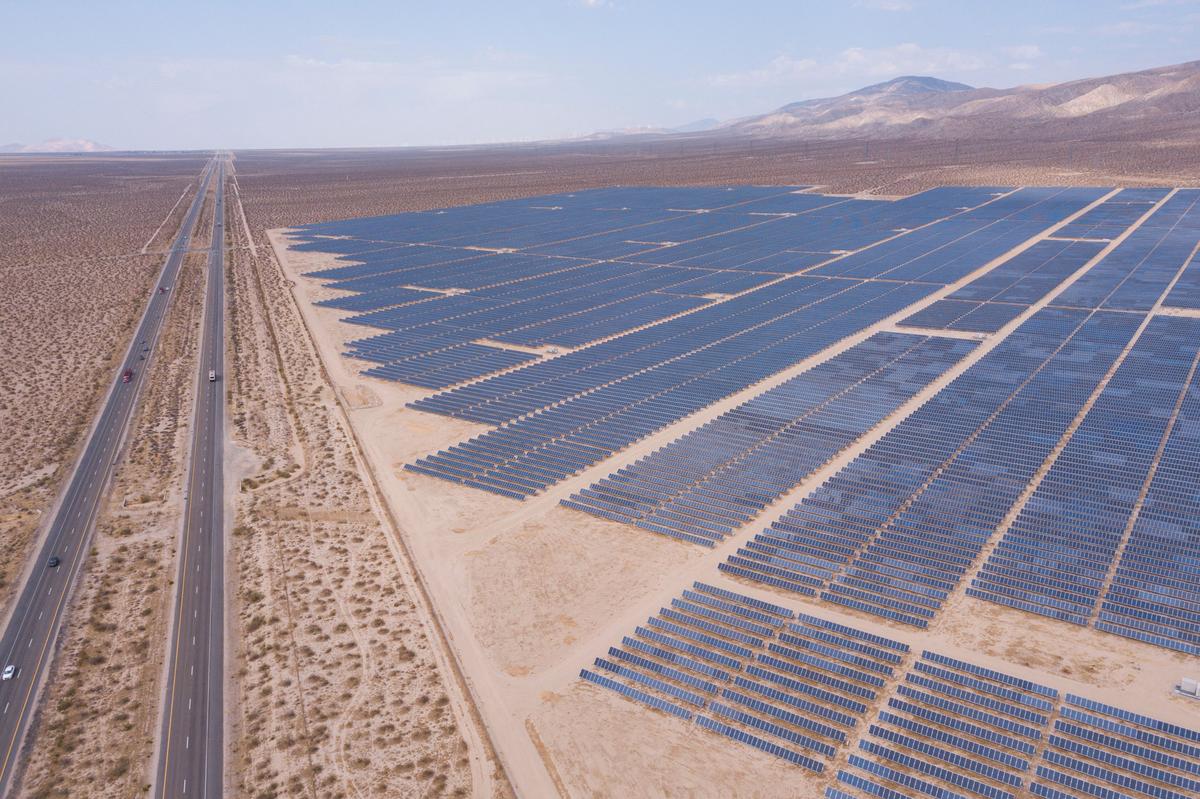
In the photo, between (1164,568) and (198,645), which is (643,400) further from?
(198,645)

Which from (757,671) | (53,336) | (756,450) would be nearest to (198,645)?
(757,671)

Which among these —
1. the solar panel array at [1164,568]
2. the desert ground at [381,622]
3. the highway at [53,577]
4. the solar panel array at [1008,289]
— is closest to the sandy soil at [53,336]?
the desert ground at [381,622]

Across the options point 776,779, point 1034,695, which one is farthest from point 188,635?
point 1034,695

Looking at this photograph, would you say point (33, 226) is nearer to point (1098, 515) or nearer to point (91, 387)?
point (91, 387)

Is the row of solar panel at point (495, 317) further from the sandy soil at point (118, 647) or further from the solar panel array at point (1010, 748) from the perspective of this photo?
the solar panel array at point (1010, 748)

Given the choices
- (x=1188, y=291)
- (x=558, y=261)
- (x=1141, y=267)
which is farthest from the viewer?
(x=558, y=261)

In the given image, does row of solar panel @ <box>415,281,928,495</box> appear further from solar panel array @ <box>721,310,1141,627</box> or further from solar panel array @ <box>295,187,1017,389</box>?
solar panel array @ <box>721,310,1141,627</box>

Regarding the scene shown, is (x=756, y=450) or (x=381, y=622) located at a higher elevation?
(x=756, y=450)
